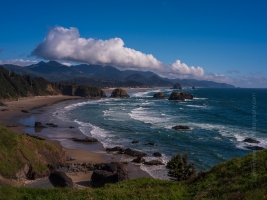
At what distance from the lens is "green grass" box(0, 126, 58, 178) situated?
67.4 ft

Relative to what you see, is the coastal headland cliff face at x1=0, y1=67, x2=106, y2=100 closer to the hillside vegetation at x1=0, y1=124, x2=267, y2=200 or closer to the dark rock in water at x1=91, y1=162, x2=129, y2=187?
the dark rock in water at x1=91, y1=162, x2=129, y2=187

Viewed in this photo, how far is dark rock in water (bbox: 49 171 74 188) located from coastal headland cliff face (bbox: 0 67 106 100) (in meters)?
84.3

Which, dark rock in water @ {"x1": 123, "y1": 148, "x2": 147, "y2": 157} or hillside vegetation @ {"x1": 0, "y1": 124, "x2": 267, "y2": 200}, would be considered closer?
hillside vegetation @ {"x1": 0, "y1": 124, "x2": 267, "y2": 200}

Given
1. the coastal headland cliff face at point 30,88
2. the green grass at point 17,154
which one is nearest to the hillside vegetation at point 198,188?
the green grass at point 17,154

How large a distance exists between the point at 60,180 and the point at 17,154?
4.88 metres

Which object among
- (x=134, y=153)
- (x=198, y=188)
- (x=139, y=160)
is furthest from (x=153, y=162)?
(x=198, y=188)

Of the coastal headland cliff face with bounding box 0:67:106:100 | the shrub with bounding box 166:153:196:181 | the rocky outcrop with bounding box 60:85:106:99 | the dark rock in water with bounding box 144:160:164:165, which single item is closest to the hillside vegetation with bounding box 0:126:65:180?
the dark rock in water with bounding box 144:160:164:165

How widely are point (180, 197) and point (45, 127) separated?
40.1m

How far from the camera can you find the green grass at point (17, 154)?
67.4 feet

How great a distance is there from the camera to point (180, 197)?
40.0 feet

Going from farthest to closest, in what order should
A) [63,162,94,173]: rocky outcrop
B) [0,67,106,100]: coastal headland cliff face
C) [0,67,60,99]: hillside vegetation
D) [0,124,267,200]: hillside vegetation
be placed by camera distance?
[0,67,106,100]: coastal headland cliff face, [0,67,60,99]: hillside vegetation, [63,162,94,173]: rocky outcrop, [0,124,267,200]: hillside vegetation

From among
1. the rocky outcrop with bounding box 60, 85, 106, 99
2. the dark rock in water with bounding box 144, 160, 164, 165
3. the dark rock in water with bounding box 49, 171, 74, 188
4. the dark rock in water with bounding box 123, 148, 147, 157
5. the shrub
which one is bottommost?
the dark rock in water with bounding box 144, 160, 164, 165

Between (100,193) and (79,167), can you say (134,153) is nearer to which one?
(79,167)

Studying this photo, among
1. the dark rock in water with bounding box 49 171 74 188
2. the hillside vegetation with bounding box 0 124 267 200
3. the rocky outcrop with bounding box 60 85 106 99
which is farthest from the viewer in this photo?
the rocky outcrop with bounding box 60 85 106 99
